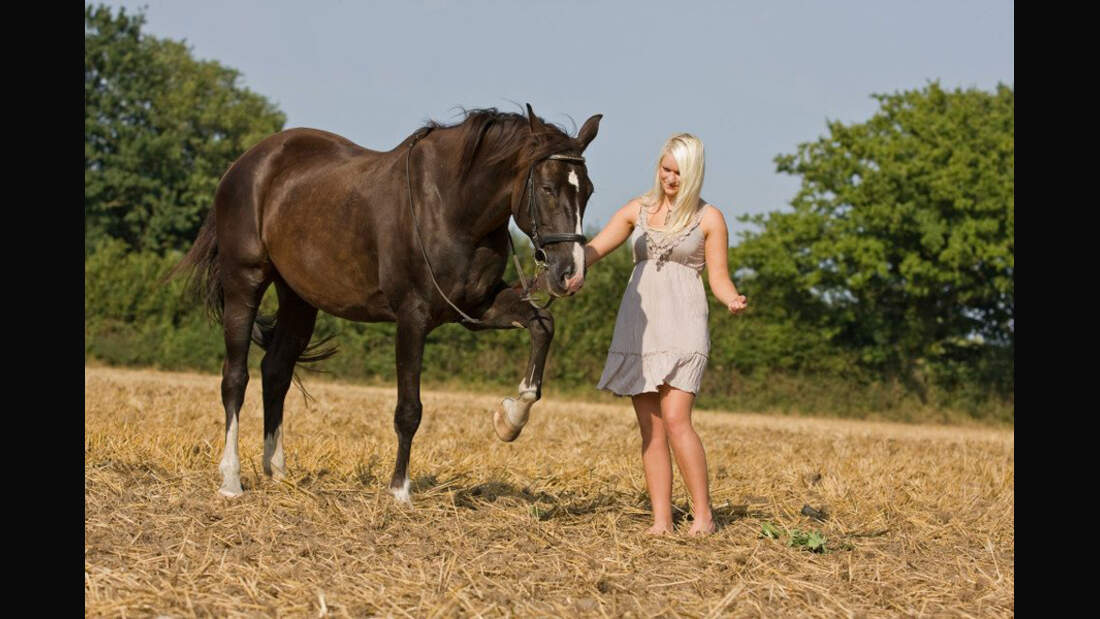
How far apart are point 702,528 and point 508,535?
3.89ft

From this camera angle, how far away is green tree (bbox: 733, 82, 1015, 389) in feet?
80.6

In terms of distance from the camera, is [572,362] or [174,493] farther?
[572,362]

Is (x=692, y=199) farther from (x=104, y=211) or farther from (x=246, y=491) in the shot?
(x=104, y=211)

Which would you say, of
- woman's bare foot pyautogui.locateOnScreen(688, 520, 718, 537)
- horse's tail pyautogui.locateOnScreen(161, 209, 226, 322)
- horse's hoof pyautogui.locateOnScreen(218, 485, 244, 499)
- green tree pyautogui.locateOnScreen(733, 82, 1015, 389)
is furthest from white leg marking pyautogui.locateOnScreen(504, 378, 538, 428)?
green tree pyautogui.locateOnScreen(733, 82, 1015, 389)

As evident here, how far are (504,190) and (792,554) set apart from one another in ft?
8.49

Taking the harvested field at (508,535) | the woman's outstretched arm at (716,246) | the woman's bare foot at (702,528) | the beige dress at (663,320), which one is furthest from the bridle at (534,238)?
the woman's bare foot at (702,528)

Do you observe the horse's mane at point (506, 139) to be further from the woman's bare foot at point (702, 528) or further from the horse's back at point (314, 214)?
the woman's bare foot at point (702, 528)

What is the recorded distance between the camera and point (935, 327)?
2516 centimetres

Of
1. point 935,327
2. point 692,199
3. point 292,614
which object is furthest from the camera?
point 935,327

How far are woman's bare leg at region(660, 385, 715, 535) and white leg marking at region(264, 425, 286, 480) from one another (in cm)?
309

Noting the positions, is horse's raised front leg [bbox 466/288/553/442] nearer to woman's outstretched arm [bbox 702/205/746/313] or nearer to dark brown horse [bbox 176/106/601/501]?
dark brown horse [bbox 176/106/601/501]

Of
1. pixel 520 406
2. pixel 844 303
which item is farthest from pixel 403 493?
pixel 844 303

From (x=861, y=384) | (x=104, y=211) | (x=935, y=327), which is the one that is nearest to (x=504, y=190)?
(x=861, y=384)

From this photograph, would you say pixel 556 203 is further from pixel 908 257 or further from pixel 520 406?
pixel 908 257
